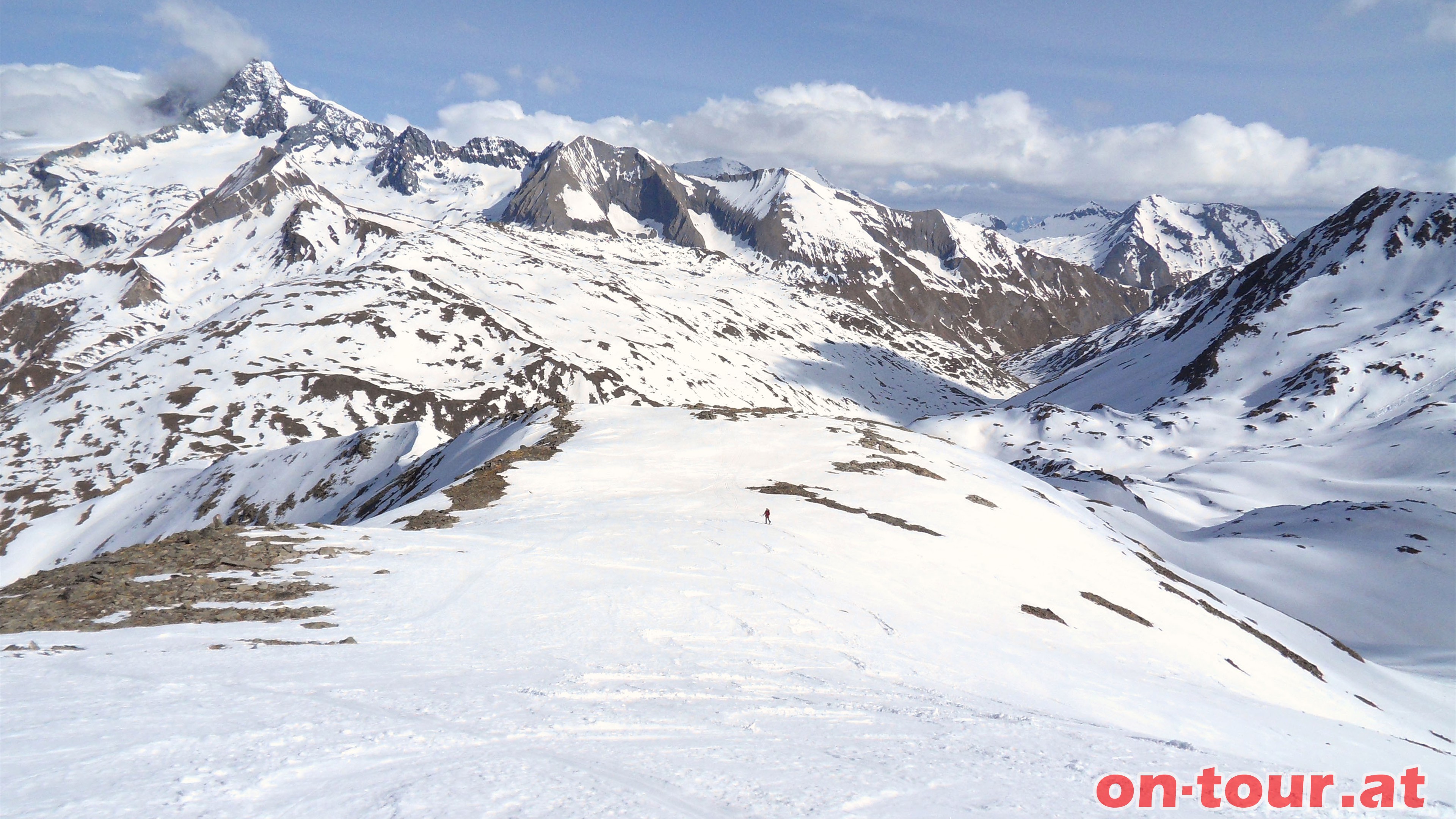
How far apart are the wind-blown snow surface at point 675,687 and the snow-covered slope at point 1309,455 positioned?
3116 cm

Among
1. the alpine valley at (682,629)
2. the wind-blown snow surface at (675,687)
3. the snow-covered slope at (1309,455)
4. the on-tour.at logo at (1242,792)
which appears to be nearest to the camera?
the wind-blown snow surface at (675,687)

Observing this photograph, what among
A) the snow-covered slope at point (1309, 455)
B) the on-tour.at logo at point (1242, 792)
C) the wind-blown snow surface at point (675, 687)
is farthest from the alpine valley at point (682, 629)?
the snow-covered slope at point (1309, 455)

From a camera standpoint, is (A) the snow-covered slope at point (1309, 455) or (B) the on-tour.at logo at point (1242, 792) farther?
(A) the snow-covered slope at point (1309, 455)

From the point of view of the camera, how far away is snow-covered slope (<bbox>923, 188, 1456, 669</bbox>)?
60.8m

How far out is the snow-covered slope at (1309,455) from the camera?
60.8 metres

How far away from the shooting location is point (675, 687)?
12594 millimetres

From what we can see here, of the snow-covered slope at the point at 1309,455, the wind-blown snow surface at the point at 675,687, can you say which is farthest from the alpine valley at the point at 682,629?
the snow-covered slope at the point at 1309,455

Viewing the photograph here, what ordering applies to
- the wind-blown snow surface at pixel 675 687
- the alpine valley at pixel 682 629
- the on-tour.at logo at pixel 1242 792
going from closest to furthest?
the wind-blown snow surface at pixel 675 687 < the alpine valley at pixel 682 629 < the on-tour.at logo at pixel 1242 792

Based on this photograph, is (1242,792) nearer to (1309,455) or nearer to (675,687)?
(675,687)

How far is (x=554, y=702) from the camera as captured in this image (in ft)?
35.9

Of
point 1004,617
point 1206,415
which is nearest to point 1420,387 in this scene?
point 1206,415

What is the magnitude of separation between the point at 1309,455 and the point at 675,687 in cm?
14749

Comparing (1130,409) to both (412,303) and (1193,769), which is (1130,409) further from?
(1193,769)

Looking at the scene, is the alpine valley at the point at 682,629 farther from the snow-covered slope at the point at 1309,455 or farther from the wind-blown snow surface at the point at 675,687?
the snow-covered slope at the point at 1309,455
